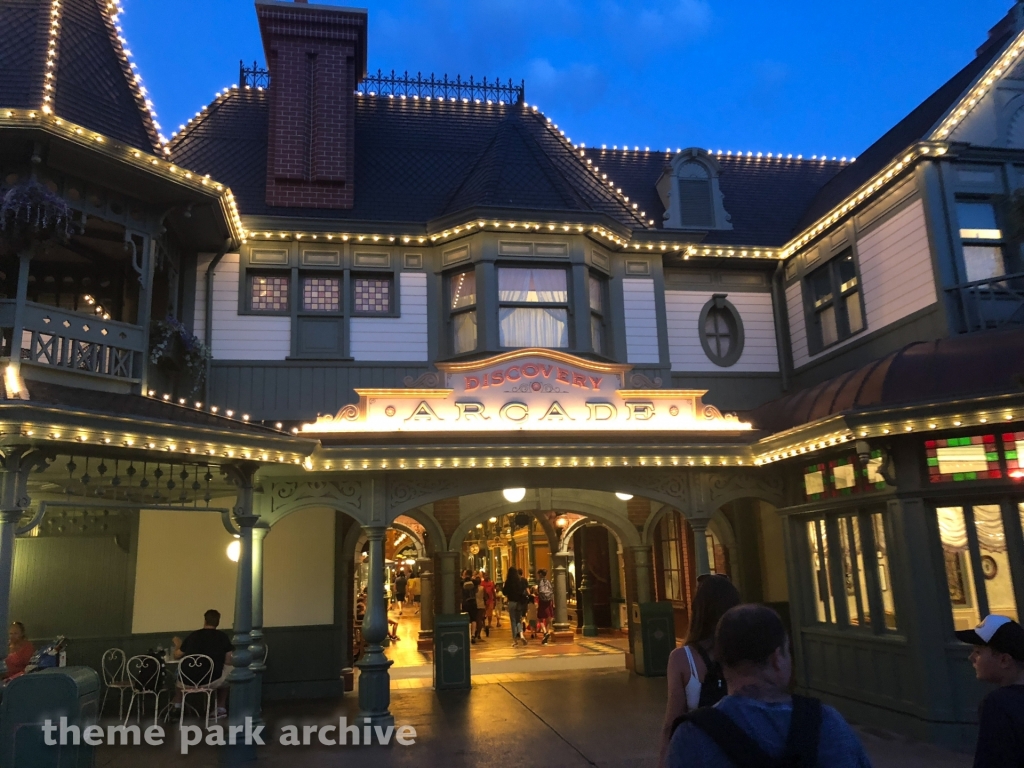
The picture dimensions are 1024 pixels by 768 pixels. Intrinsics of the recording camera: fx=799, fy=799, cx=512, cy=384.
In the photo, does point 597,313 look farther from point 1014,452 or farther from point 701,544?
point 1014,452

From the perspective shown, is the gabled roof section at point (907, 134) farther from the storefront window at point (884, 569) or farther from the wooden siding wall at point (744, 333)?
the storefront window at point (884, 569)

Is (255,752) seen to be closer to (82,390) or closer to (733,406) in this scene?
(82,390)

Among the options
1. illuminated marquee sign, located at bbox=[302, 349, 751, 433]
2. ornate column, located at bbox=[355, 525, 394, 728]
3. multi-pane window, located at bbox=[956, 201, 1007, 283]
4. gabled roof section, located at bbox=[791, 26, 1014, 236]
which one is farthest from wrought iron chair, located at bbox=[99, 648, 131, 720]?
gabled roof section, located at bbox=[791, 26, 1014, 236]

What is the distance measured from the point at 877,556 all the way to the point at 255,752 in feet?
24.2

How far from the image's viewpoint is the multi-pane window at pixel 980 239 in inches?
424

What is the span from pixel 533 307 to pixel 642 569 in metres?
5.31

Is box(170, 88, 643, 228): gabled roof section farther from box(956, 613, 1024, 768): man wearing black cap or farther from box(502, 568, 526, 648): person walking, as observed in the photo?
box(956, 613, 1024, 768): man wearing black cap

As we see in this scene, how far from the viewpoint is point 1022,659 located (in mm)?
3084

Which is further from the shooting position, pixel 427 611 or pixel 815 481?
pixel 427 611

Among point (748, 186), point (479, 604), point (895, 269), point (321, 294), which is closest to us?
point (895, 269)

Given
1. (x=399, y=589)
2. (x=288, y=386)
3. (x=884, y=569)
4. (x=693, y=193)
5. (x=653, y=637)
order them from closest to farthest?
(x=884, y=569) < (x=288, y=386) < (x=653, y=637) < (x=693, y=193) < (x=399, y=589)

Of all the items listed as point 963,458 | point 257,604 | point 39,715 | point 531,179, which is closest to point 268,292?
point 531,179

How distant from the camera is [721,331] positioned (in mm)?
13867

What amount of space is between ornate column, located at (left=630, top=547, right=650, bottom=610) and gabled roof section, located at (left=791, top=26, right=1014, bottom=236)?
6406mm
